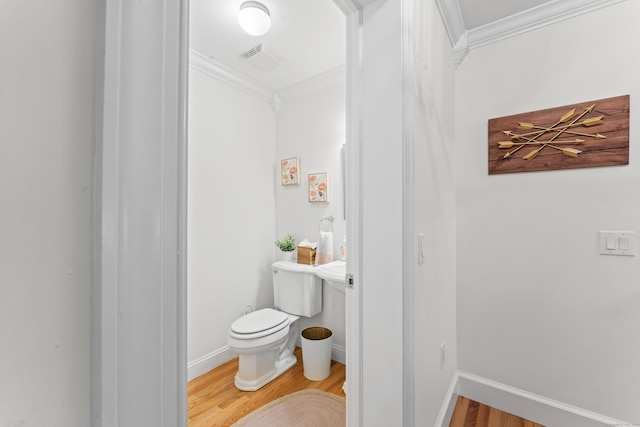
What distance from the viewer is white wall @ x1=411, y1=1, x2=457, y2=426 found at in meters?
1.18

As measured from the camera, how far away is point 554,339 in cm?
162

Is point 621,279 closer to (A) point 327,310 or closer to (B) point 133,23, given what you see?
(A) point 327,310

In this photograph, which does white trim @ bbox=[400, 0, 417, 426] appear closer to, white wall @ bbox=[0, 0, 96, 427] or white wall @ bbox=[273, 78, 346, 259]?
white wall @ bbox=[0, 0, 96, 427]

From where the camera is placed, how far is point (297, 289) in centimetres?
234

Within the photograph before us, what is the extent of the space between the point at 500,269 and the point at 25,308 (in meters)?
2.13

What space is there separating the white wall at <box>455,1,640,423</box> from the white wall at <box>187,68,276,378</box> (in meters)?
1.69

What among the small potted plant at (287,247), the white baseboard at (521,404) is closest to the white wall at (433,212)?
the white baseboard at (521,404)

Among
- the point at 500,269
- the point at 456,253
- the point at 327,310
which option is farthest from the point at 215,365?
the point at 500,269

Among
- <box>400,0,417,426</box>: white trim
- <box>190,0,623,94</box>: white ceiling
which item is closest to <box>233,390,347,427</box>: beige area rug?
<box>400,0,417,426</box>: white trim

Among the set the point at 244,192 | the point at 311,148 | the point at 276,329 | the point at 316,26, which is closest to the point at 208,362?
the point at 276,329

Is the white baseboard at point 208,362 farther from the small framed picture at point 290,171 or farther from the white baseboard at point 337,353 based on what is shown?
the small framed picture at point 290,171

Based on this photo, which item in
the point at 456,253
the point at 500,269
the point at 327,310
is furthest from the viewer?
the point at 327,310

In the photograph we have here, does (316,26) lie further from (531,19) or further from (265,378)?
(265,378)

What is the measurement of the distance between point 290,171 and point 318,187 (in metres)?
0.37
